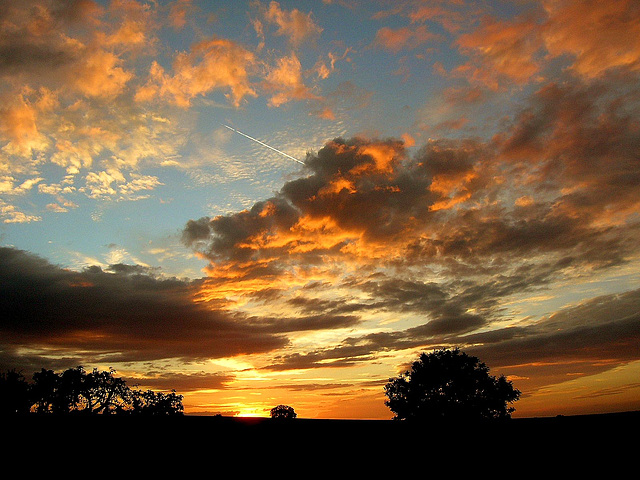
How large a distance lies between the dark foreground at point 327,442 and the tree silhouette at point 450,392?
42809 mm

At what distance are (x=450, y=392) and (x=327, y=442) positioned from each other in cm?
4682

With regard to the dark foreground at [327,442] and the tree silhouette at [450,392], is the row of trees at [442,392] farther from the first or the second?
the dark foreground at [327,442]

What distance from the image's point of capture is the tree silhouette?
46.1 metres

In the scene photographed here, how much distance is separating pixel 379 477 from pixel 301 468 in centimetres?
138

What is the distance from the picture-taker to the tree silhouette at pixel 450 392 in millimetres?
46094

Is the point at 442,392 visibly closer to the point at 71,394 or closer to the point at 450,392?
the point at 450,392

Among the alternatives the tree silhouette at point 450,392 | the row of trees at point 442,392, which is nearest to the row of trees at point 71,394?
the row of trees at point 442,392

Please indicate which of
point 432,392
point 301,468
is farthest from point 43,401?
point 301,468

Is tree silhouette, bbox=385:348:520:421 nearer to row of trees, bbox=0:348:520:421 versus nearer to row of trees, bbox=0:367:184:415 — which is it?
row of trees, bbox=0:348:520:421

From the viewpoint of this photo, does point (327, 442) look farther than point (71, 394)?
No

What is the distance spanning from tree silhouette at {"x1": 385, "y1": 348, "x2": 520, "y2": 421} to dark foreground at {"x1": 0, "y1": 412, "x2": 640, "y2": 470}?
140 ft

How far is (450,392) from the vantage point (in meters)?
47.2

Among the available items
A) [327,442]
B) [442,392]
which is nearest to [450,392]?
[442,392]

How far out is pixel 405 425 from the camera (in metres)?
7.20
